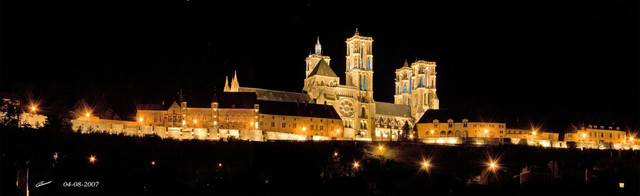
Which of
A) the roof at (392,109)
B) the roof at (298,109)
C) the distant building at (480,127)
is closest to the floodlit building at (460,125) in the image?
the distant building at (480,127)

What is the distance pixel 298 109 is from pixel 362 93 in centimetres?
2110

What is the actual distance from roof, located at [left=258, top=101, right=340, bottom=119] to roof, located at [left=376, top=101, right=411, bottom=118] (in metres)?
22.4

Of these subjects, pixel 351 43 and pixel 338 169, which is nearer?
pixel 338 169

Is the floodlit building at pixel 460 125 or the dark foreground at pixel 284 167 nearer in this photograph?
the dark foreground at pixel 284 167

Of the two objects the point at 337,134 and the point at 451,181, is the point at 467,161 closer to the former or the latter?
the point at 451,181

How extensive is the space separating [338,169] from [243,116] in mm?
20892

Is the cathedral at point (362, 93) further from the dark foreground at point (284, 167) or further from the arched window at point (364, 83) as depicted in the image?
the dark foreground at point (284, 167)

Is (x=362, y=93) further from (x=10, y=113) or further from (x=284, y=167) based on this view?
(x=10, y=113)

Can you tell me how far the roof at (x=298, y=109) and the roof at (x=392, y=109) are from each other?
22363mm

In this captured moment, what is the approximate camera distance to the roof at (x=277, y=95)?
104 metres

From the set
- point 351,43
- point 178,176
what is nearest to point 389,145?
point 178,176

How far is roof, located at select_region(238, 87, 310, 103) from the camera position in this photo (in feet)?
341

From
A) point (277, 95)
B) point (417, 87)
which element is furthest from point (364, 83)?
point (417, 87)

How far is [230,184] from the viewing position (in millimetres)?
60938
